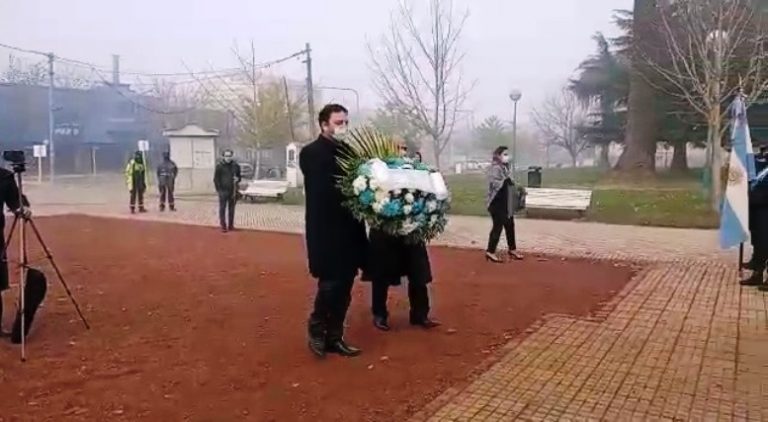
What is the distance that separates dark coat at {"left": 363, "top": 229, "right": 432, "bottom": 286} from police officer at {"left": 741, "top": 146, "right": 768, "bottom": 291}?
15.9ft

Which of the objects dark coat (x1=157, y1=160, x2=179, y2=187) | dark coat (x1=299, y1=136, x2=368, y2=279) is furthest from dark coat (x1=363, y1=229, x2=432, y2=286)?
dark coat (x1=157, y1=160, x2=179, y2=187)

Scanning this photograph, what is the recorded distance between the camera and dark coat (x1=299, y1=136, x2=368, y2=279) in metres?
5.64

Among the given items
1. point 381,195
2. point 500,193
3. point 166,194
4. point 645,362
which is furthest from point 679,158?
point 381,195

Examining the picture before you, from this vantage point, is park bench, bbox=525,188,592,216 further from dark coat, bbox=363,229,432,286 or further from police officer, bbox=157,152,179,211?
dark coat, bbox=363,229,432,286

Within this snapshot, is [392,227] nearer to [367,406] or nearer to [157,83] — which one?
[367,406]

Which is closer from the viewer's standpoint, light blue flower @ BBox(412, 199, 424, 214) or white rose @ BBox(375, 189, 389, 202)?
white rose @ BBox(375, 189, 389, 202)

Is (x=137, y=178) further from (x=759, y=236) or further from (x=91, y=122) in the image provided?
(x=91, y=122)

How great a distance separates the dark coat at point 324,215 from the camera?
222 inches

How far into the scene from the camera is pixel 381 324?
6859 mm

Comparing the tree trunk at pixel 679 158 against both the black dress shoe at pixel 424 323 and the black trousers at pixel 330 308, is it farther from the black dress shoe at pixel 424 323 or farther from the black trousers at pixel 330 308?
the black trousers at pixel 330 308

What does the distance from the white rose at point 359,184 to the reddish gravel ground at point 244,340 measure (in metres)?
1.35

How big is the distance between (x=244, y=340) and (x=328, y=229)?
1.43 m

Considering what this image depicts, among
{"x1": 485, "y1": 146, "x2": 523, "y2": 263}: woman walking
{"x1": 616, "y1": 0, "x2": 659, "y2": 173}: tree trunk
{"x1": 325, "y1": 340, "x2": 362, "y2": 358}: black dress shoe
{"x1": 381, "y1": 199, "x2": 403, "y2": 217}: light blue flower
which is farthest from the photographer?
{"x1": 616, "y1": 0, "x2": 659, "y2": 173}: tree trunk

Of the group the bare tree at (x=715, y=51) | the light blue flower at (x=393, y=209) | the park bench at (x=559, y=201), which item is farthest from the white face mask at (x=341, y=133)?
the bare tree at (x=715, y=51)
